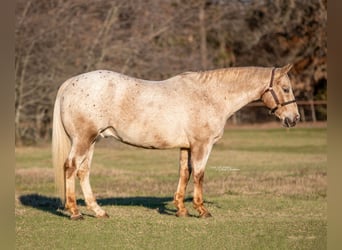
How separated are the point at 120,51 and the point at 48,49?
292 cm

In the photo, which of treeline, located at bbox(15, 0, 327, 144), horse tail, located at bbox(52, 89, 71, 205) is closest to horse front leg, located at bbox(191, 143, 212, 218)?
horse tail, located at bbox(52, 89, 71, 205)

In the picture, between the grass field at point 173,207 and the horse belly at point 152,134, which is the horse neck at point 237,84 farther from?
the grass field at point 173,207

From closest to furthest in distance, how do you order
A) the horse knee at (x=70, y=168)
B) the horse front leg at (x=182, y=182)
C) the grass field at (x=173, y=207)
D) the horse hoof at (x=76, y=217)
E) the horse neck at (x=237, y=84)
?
the grass field at (x=173, y=207)
the horse hoof at (x=76, y=217)
the horse knee at (x=70, y=168)
the horse front leg at (x=182, y=182)
the horse neck at (x=237, y=84)

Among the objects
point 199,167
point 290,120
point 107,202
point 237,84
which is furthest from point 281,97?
point 107,202

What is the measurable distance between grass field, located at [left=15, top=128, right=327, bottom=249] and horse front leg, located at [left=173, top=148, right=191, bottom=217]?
8.7 inches

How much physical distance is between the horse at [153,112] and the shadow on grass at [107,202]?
0.85m

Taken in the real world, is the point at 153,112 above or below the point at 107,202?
above

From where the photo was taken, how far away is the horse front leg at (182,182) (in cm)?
818

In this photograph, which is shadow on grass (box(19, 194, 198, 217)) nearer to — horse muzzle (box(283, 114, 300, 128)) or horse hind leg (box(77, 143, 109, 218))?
horse hind leg (box(77, 143, 109, 218))

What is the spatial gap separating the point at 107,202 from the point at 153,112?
294 centimetres

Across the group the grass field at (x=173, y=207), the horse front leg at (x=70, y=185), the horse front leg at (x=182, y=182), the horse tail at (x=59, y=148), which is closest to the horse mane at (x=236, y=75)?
the horse front leg at (x=182, y=182)

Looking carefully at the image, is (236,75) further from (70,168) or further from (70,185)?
(70,185)

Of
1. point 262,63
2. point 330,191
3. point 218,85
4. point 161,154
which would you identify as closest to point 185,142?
point 218,85

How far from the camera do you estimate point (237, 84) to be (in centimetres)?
833
